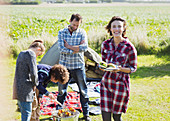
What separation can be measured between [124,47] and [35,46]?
1.14 meters

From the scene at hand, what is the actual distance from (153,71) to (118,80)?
199 inches

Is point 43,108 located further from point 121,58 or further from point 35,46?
point 121,58

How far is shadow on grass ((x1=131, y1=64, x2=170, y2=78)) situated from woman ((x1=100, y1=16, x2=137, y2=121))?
14.1 ft

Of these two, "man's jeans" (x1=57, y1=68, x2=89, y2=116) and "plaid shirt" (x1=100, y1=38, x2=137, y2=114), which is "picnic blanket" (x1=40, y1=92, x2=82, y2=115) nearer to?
"man's jeans" (x1=57, y1=68, x2=89, y2=116)

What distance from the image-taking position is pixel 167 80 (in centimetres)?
687

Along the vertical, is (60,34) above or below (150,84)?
above

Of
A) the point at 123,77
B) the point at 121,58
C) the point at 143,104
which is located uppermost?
the point at 121,58

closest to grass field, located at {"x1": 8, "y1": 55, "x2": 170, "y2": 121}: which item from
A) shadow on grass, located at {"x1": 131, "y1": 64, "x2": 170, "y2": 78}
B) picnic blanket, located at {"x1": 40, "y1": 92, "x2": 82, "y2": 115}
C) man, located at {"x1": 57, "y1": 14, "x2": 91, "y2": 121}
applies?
shadow on grass, located at {"x1": 131, "y1": 64, "x2": 170, "y2": 78}

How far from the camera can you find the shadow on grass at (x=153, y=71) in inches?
294

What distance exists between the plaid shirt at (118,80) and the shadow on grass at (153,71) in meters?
4.29

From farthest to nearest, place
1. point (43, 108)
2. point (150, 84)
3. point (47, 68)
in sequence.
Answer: point (150, 84)
point (43, 108)
point (47, 68)

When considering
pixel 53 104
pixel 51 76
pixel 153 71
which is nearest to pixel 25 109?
pixel 51 76

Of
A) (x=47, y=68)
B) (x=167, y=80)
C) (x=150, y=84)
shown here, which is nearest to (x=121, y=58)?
(x=47, y=68)

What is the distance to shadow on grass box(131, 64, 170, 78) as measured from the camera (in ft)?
24.5
